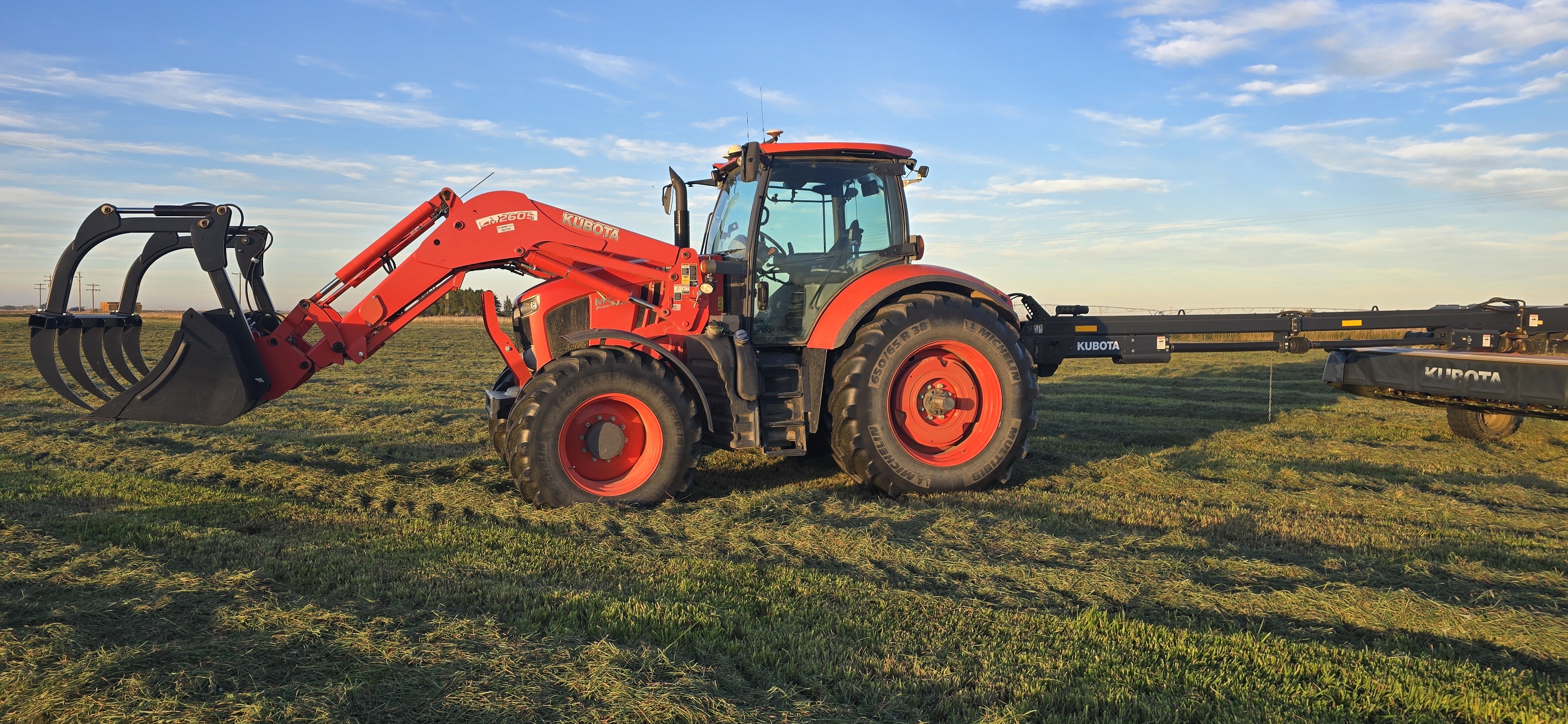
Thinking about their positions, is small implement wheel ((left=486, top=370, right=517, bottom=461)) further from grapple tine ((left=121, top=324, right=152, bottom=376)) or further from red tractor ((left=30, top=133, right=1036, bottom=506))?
grapple tine ((left=121, top=324, right=152, bottom=376))

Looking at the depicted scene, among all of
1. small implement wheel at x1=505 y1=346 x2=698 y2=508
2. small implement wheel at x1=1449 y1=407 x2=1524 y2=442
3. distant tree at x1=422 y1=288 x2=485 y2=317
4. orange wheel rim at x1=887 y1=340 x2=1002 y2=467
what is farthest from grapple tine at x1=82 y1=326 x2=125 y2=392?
distant tree at x1=422 y1=288 x2=485 y2=317

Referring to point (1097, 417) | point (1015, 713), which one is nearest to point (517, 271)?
point (1015, 713)

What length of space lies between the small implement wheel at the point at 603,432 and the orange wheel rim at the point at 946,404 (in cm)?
164

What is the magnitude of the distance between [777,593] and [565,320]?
3.46 meters

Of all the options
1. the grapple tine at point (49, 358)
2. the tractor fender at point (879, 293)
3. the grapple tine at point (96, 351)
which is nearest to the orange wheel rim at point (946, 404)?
the tractor fender at point (879, 293)

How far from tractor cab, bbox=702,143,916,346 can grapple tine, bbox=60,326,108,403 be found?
4198mm

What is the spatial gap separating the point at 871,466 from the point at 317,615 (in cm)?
375

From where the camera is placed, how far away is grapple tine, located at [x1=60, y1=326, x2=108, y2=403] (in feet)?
19.6

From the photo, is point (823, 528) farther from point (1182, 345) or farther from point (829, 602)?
point (1182, 345)

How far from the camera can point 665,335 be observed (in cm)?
664

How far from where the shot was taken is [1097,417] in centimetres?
1145

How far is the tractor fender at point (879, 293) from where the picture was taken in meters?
6.46

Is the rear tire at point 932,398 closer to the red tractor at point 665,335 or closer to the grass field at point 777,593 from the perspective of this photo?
the red tractor at point 665,335

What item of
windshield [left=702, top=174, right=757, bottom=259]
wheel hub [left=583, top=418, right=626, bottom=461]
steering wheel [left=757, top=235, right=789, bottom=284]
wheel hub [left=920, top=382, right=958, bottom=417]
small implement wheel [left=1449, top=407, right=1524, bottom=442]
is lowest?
small implement wheel [left=1449, top=407, right=1524, bottom=442]
